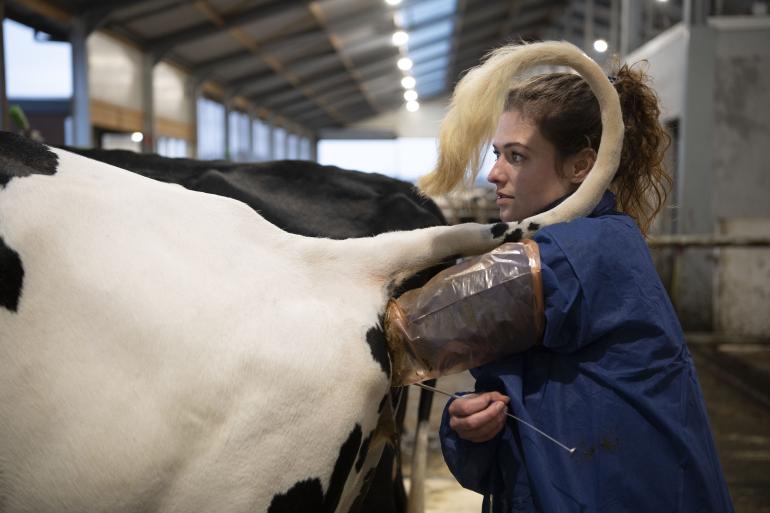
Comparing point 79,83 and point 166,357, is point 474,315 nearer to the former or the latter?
point 166,357

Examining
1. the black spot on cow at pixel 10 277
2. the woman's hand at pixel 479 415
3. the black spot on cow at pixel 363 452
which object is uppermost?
the black spot on cow at pixel 10 277

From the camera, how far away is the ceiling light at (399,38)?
15.3 m

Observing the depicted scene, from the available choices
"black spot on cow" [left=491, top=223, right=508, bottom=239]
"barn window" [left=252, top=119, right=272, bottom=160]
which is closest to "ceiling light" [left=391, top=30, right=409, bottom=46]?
"barn window" [left=252, top=119, right=272, bottom=160]

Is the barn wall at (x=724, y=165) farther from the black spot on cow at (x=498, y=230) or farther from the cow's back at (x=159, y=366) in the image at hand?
the cow's back at (x=159, y=366)

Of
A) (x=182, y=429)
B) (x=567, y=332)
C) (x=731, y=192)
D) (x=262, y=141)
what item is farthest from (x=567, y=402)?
(x=262, y=141)

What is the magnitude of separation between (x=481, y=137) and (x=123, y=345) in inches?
26.3

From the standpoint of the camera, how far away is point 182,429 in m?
1.13

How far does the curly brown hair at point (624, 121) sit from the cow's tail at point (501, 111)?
98 millimetres

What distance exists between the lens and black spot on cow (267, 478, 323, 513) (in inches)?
46.3

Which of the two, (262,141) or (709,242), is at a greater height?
(262,141)

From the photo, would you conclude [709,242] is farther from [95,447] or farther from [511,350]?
[95,447]

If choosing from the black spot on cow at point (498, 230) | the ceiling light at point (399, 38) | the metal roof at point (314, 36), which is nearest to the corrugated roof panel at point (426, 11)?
the metal roof at point (314, 36)

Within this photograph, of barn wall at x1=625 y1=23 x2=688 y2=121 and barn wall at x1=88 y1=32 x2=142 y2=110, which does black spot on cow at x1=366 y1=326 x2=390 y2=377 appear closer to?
barn wall at x1=625 y1=23 x2=688 y2=121

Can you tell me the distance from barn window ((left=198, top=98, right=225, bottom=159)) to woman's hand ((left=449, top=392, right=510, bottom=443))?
465 inches
